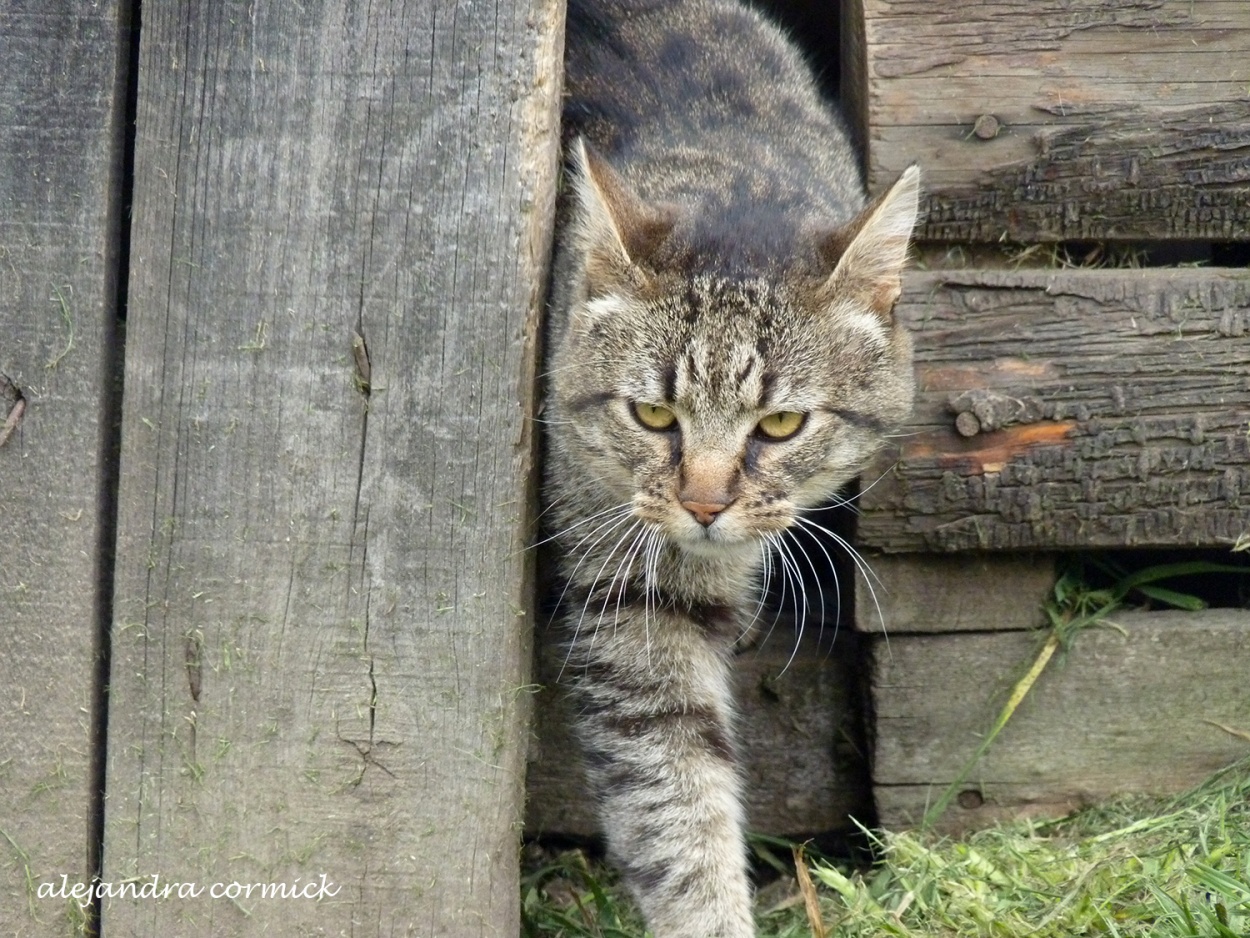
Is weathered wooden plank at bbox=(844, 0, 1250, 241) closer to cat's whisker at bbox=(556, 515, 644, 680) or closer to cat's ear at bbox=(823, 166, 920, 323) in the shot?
cat's ear at bbox=(823, 166, 920, 323)

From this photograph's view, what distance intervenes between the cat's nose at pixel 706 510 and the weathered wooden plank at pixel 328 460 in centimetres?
39

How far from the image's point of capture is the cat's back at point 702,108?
3760 mm

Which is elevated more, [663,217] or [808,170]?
[808,170]

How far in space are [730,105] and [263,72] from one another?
1601 millimetres

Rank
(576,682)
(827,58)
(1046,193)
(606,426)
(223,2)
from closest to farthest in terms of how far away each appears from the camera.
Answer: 1. (223,2)
2. (606,426)
3. (576,682)
4. (1046,193)
5. (827,58)

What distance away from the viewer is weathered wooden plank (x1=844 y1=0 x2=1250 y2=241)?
12.1ft

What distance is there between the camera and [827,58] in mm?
5191

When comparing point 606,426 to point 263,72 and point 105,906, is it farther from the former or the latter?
point 105,906

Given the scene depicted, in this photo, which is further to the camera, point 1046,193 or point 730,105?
point 730,105

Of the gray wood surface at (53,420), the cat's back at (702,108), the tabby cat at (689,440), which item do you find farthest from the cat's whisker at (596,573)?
Result: the gray wood surface at (53,420)

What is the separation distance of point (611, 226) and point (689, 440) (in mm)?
517

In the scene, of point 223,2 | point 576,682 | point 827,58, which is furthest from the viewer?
point 827,58

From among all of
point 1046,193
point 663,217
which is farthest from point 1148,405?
point 663,217

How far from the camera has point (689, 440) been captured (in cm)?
319
